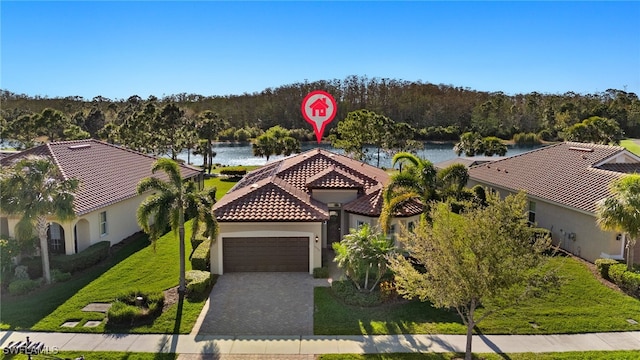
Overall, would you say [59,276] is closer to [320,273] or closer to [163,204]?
[163,204]

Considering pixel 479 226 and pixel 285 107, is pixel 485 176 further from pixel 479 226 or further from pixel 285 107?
A: pixel 285 107

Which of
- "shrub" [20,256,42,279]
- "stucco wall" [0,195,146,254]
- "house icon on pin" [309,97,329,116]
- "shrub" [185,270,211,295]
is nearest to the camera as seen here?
"shrub" [185,270,211,295]

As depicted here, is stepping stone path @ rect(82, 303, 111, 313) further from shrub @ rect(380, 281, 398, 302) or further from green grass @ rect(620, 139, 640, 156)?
green grass @ rect(620, 139, 640, 156)

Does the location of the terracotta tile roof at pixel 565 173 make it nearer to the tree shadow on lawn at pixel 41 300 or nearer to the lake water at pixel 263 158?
the tree shadow on lawn at pixel 41 300

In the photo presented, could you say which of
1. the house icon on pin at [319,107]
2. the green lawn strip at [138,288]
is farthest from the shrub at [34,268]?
the house icon on pin at [319,107]

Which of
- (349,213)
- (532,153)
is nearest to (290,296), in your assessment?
(349,213)

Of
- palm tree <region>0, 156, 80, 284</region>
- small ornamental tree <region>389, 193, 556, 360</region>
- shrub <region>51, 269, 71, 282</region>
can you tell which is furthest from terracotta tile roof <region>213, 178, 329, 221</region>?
small ornamental tree <region>389, 193, 556, 360</region>
